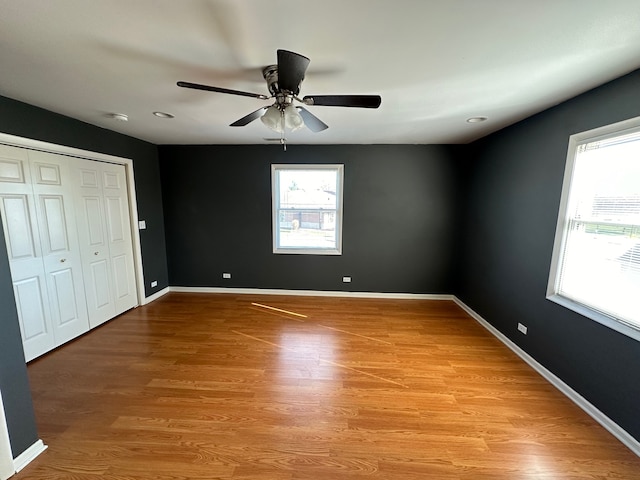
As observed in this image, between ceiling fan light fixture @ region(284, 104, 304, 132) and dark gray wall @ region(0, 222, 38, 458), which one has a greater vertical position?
ceiling fan light fixture @ region(284, 104, 304, 132)

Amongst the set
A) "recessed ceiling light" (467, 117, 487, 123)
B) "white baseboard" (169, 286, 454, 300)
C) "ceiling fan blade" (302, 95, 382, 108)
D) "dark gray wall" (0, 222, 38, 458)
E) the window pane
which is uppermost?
"recessed ceiling light" (467, 117, 487, 123)

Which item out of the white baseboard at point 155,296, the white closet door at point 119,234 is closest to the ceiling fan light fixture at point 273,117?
the white closet door at point 119,234

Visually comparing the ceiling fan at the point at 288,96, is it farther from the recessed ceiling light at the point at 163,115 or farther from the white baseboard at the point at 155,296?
the white baseboard at the point at 155,296

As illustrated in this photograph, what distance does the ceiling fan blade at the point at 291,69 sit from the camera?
4.17ft

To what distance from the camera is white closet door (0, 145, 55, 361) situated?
235cm

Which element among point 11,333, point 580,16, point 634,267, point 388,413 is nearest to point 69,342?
point 11,333

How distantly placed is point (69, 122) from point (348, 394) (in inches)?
155

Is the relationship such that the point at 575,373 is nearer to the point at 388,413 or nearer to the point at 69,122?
the point at 388,413

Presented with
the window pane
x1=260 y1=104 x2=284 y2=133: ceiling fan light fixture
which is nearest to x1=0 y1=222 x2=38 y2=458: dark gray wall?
x1=260 y1=104 x2=284 y2=133: ceiling fan light fixture

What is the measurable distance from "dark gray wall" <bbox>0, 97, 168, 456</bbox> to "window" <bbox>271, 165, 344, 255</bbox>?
191 centimetres

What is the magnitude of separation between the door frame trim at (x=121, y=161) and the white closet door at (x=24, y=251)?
3.5 inches

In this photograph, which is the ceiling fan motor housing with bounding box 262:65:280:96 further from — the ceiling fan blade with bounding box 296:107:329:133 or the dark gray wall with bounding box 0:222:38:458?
the dark gray wall with bounding box 0:222:38:458

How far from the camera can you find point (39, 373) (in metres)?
2.40

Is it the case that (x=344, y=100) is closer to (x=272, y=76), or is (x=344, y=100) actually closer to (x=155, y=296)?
(x=272, y=76)
